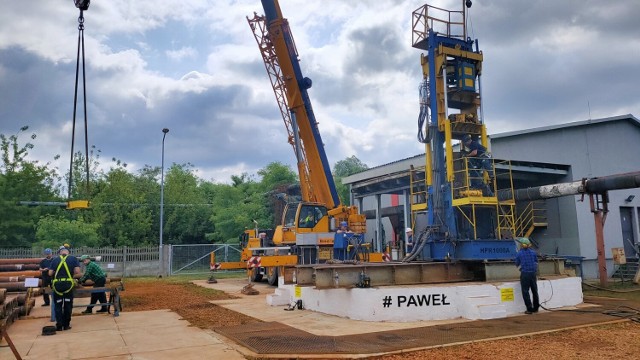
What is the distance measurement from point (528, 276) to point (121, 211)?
96.9 ft

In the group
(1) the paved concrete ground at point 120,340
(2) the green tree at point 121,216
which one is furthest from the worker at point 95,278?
(2) the green tree at point 121,216

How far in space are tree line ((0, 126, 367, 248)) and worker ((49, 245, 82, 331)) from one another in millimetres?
14324

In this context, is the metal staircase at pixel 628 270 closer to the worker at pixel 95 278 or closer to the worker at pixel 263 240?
the worker at pixel 263 240

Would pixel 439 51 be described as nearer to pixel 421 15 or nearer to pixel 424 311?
pixel 421 15

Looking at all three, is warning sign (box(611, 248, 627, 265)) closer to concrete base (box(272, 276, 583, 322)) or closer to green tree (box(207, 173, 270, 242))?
concrete base (box(272, 276, 583, 322))

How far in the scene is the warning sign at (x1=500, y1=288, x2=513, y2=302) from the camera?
10898 mm

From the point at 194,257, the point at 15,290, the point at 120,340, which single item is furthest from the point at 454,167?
the point at 194,257

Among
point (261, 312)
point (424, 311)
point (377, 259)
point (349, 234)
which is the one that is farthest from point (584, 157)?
point (261, 312)

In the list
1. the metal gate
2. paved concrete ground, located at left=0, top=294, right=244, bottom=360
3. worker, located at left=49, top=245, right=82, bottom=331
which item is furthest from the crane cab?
the metal gate

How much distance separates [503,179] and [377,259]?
29.2ft

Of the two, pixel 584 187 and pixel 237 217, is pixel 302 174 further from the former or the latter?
pixel 237 217

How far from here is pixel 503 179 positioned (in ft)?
75.3

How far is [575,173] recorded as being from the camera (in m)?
22.0

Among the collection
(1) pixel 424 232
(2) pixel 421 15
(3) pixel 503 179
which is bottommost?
(1) pixel 424 232
